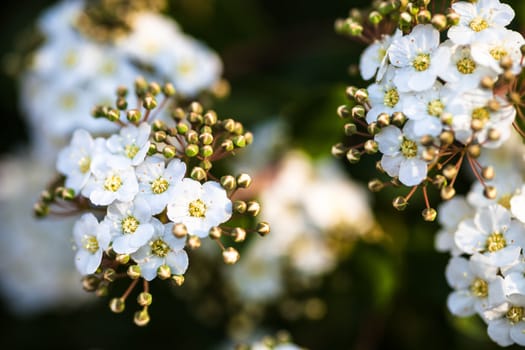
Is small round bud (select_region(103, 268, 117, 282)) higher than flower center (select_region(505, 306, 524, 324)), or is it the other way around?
flower center (select_region(505, 306, 524, 324))

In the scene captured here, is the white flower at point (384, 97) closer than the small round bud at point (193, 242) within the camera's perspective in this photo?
No

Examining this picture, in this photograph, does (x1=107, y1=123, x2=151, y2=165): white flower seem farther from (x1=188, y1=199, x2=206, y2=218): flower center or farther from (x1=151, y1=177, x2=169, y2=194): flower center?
→ (x1=188, y1=199, x2=206, y2=218): flower center

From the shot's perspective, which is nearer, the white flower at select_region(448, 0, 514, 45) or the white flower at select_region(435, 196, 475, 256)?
the white flower at select_region(448, 0, 514, 45)

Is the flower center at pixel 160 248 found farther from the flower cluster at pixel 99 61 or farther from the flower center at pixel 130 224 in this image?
the flower cluster at pixel 99 61

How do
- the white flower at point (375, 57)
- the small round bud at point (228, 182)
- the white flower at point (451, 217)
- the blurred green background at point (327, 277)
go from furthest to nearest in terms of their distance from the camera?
the blurred green background at point (327, 277) → the white flower at point (451, 217) → the white flower at point (375, 57) → the small round bud at point (228, 182)

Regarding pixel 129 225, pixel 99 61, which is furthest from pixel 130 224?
pixel 99 61

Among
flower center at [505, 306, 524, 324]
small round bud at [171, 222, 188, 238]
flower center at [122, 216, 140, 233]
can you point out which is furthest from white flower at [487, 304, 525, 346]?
flower center at [122, 216, 140, 233]

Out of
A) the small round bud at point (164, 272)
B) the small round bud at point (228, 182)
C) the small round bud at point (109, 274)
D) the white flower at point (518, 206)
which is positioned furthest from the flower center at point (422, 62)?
the small round bud at point (109, 274)
